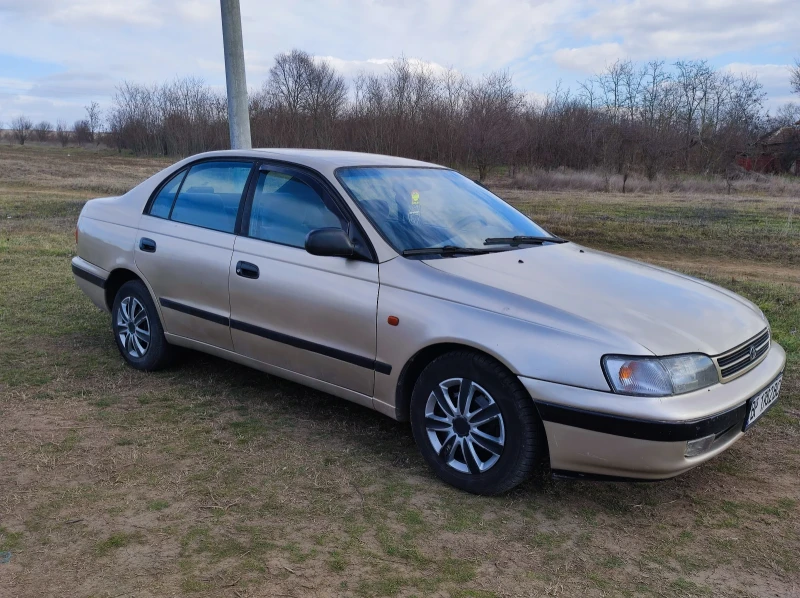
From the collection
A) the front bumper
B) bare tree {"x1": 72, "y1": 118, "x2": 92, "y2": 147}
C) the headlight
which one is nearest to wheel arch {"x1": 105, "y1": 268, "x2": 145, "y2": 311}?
the front bumper

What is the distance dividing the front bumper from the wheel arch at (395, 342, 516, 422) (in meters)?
0.42

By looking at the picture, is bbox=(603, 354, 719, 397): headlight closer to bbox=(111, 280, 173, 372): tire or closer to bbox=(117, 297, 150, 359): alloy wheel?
bbox=(111, 280, 173, 372): tire

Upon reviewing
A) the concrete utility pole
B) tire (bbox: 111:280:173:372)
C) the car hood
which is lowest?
tire (bbox: 111:280:173:372)

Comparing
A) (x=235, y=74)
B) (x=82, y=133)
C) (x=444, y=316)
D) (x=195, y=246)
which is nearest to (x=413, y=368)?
(x=444, y=316)

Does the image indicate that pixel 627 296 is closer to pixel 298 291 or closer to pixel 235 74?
pixel 298 291

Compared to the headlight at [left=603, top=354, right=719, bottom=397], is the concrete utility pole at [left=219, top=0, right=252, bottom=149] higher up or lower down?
higher up

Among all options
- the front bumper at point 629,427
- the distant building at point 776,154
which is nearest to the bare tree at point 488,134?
the distant building at point 776,154

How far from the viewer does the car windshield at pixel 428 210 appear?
382 centimetres

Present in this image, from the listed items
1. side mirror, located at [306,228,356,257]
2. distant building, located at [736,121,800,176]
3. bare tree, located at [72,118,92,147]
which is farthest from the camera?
bare tree, located at [72,118,92,147]

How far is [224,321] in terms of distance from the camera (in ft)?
14.1

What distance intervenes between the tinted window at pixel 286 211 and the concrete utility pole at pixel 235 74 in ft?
11.3

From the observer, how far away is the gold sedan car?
2.96 meters

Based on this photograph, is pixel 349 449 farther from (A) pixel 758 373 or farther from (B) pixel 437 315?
(A) pixel 758 373

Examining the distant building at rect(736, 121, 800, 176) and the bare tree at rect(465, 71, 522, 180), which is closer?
the bare tree at rect(465, 71, 522, 180)
